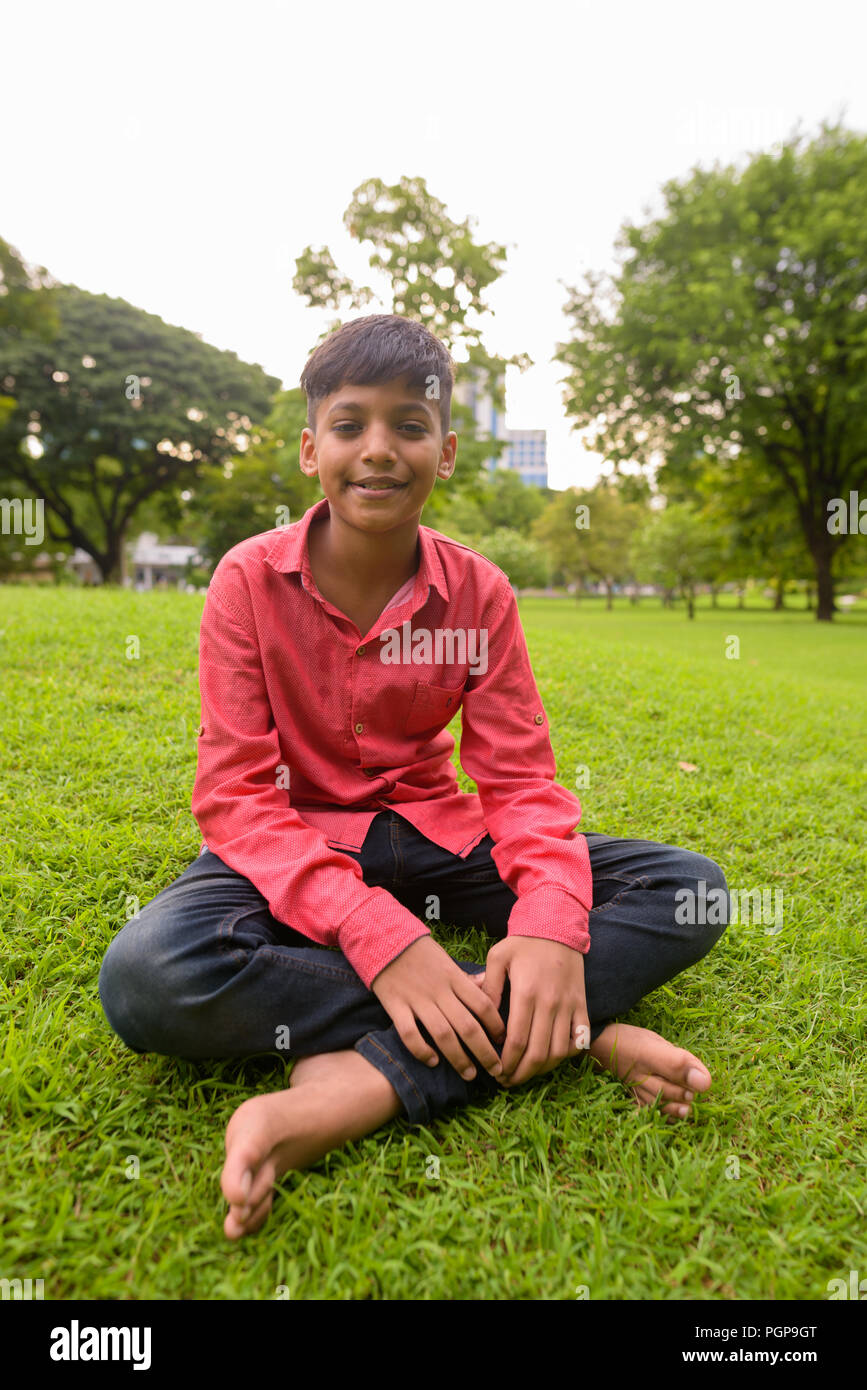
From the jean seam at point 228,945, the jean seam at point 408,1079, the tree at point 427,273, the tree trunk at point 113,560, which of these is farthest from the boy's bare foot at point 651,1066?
the tree trunk at point 113,560

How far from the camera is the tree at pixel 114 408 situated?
2248 centimetres

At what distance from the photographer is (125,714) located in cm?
404

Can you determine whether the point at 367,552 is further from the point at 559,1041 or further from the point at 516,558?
the point at 516,558

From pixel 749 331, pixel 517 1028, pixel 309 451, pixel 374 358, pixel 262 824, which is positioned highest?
pixel 749 331

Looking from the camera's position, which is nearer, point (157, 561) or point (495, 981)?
point (495, 981)

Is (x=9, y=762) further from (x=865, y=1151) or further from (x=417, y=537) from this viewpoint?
(x=865, y=1151)

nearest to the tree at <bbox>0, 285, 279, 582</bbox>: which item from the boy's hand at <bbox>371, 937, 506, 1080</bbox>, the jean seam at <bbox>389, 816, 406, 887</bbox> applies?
the jean seam at <bbox>389, 816, 406, 887</bbox>

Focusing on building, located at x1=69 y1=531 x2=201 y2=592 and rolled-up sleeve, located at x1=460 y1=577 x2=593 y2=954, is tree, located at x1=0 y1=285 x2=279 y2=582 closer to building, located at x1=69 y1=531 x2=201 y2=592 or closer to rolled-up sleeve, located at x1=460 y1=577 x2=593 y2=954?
rolled-up sleeve, located at x1=460 y1=577 x2=593 y2=954

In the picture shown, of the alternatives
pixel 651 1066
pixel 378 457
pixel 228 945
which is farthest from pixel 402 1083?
pixel 378 457

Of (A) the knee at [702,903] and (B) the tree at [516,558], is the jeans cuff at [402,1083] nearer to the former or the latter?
(A) the knee at [702,903]

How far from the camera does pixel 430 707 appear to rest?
2.10m

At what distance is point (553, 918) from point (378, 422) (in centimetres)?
128

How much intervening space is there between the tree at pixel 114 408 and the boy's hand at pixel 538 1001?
23834 mm

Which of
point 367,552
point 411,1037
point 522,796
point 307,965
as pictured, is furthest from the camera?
point 367,552
